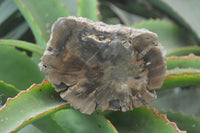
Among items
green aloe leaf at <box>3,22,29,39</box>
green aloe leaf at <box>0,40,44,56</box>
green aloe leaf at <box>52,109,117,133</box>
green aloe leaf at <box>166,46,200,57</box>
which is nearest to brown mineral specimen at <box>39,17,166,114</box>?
green aloe leaf at <box>52,109,117,133</box>

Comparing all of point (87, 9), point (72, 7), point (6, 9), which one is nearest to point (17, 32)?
point (6, 9)

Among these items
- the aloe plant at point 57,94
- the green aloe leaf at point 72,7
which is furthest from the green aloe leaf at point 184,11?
the green aloe leaf at point 72,7

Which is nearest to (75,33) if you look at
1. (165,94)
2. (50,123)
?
(50,123)

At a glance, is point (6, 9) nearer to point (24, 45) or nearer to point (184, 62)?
point (24, 45)

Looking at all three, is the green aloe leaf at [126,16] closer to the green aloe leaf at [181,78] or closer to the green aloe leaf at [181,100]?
the green aloe leaf at [181,100]

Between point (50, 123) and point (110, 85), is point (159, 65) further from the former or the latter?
point (50, 123)
